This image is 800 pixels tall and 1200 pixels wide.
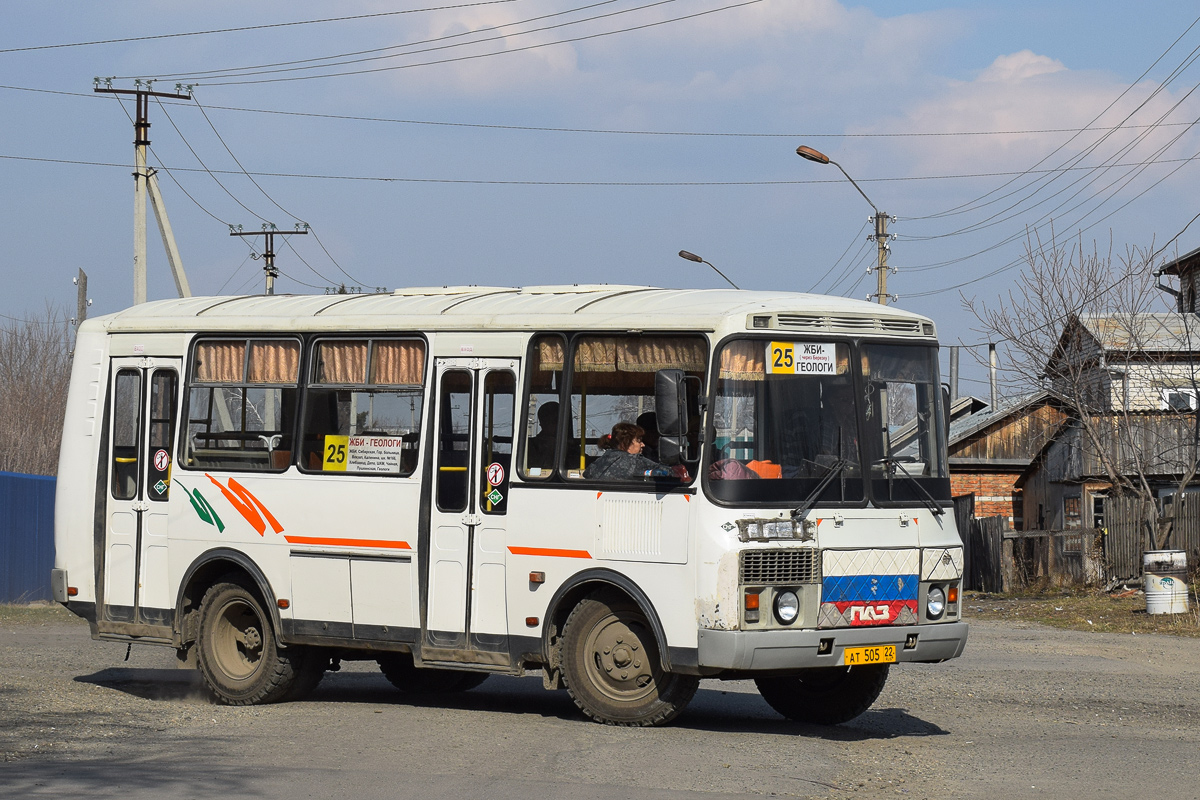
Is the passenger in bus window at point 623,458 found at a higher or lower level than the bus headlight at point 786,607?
higher

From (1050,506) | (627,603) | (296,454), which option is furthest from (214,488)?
(1050,506)

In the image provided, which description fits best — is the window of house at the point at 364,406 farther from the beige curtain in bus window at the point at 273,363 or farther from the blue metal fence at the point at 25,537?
the blue metal fence at the point at 25,537

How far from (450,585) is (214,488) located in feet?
8.33

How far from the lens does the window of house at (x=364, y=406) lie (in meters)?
11.8

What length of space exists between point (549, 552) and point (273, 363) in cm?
315

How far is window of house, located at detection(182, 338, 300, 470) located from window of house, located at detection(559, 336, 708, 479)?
2659 mm

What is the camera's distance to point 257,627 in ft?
41.8

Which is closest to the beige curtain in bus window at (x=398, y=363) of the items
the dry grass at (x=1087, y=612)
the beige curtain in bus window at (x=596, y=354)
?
the beige curtain in bus window at (x=596, y=354)

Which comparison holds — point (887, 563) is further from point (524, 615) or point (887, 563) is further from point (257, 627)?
point (257, 627)

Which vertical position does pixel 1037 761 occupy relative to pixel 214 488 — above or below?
below

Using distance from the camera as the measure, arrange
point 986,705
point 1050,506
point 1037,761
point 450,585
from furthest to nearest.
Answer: point 1050,506
point 986,705
point 450,585
point 1037,761

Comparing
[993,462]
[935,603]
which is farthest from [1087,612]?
[993,462]

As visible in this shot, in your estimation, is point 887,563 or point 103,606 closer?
point 887,563

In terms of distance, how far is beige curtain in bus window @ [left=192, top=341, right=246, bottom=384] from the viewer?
12.8 metres
